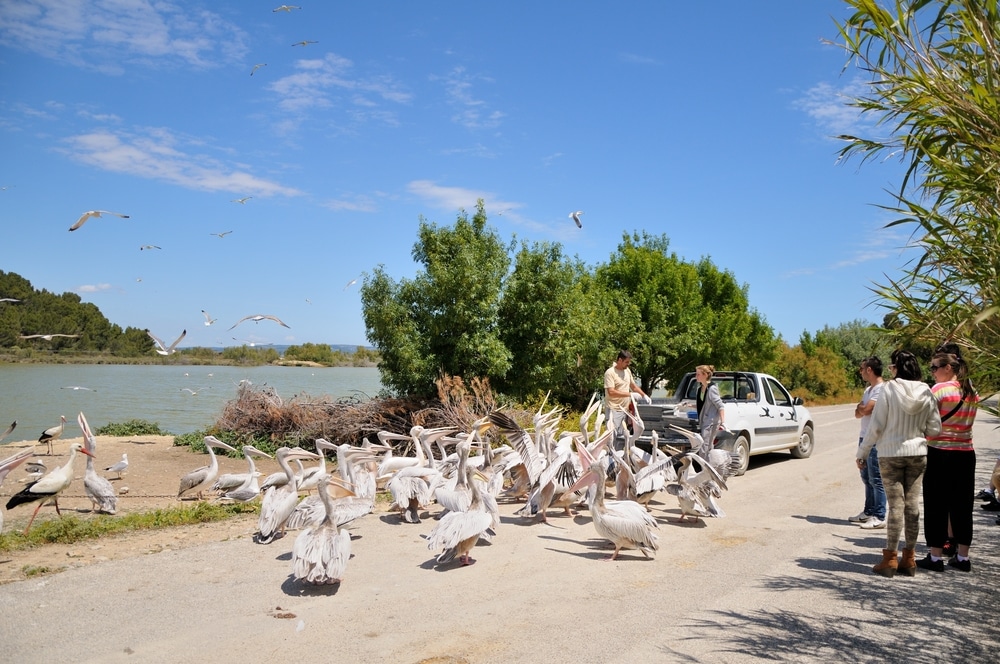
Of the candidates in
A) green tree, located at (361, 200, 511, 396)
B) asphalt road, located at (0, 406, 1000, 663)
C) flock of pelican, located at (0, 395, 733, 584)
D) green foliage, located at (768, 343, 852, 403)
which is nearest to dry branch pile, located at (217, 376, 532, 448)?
green tree, located at (361, 200, 511, 396)

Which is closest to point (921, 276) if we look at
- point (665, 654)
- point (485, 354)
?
point (665, 654)

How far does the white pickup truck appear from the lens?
12852 millimetres

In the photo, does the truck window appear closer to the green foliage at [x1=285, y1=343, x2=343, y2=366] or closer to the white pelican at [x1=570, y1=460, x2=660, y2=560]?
the white pelican at [x1=570, y1=460, x2=660, y2=560]

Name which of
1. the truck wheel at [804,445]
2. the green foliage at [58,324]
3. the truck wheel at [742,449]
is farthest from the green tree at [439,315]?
the green foliage at [58,324]

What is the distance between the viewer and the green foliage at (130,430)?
19266mm

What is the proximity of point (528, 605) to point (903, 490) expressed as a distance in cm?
371

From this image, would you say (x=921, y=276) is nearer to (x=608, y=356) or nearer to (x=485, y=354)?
(x=485, y=354)

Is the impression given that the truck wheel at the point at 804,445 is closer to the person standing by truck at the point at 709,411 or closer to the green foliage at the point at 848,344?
the person standing by truck at the point at 709,411

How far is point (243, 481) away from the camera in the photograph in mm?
9992

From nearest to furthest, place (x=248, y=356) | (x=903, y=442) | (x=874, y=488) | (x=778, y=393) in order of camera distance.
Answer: (x=903, y=442) < (x=874, y=488) < (x=778, y=393) < (x=248, y=356)

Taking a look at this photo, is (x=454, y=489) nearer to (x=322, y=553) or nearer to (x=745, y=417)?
(x=322, y=553)

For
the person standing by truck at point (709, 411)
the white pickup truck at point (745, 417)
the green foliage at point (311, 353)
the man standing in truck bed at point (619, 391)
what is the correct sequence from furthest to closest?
the green foliage at point (311, 353) → the white pickup truck at point (745, 417) → the man standing in truck bed at point (619, 391) → the person standing by truck at point (709, 411)

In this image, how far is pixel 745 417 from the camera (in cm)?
1331

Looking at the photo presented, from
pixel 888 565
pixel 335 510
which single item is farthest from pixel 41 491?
pixel 888 565
